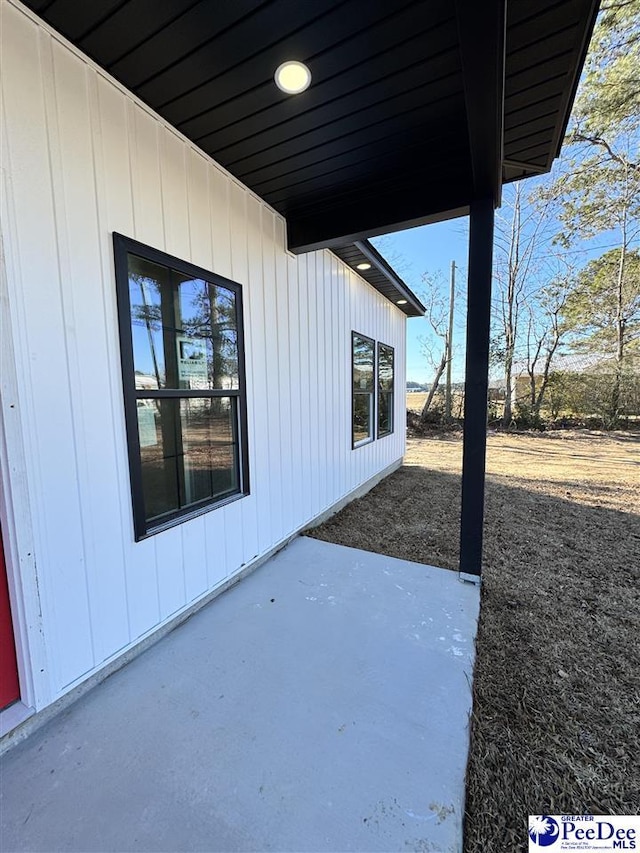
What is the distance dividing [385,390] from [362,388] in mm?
1164

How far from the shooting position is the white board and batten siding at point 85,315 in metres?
1.43

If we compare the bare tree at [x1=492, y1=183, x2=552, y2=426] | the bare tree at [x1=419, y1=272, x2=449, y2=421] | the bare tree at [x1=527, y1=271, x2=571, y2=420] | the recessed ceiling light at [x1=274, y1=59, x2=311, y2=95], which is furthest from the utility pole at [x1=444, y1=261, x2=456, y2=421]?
the recessed ceiling light at [x1=274, y1=59, x2=311, y2=95]

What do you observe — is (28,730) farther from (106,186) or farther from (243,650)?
(106,186)

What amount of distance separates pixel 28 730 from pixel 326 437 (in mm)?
3155

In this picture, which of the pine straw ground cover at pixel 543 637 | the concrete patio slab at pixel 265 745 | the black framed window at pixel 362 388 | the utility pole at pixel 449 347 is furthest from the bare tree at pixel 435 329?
the concrete patio slab at pixel 265 745

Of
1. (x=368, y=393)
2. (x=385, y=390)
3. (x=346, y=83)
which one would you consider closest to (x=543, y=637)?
(x=346, y=83)

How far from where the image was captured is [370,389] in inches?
220

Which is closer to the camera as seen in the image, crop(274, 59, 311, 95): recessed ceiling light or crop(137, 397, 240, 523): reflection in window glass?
crop(274, 59, 311, 95): recessed ceiling light

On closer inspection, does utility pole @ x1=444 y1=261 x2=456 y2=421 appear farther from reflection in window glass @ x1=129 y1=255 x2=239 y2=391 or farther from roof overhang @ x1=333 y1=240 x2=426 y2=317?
reflection in window glass @ x1=129 y1=255 x2=239 y2=391

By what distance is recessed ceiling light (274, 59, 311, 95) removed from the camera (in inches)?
63.9

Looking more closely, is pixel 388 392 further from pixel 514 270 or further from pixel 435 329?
pixel 514 270

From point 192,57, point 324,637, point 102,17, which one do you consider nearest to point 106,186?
point 102,17

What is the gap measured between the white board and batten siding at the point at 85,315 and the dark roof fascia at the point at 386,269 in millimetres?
1591

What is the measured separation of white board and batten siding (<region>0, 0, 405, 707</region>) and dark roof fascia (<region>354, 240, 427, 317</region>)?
159 cm
